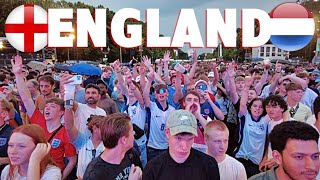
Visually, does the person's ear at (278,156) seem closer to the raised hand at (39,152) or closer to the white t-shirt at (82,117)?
the raised hand at (39,152)

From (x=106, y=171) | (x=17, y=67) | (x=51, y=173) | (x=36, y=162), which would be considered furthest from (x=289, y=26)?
(x=36, y=162)

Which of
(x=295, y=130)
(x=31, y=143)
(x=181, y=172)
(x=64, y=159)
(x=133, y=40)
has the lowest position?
(x=64, y=159)

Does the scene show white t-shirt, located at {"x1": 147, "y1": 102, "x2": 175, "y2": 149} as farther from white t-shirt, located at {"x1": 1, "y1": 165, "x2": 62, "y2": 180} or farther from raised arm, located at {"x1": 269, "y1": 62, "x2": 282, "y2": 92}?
raised arm, located at {"x1": 269, "y1": 62, "x2": 282, "y2": 92}

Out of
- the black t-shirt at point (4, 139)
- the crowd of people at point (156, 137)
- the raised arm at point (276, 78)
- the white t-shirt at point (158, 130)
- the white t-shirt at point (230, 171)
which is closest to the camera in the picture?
the crowd of people at point (156, 137)

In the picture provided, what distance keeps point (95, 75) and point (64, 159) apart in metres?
4.84

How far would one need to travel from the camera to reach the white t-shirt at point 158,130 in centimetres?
558

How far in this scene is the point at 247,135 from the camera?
4.95 m

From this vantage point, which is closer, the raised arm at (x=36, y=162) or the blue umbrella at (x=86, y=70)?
the raised arm at (x=36, y=162)

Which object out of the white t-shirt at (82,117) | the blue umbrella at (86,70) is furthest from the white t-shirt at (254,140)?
the blue umbrella at (86,70)

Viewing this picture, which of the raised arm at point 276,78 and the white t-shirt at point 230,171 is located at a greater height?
the raised arm at point 276,78

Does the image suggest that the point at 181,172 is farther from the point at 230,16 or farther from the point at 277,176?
the point at 230,16

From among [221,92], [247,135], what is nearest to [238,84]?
[221,92]

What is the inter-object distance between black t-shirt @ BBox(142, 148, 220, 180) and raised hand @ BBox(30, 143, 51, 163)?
2.81ft

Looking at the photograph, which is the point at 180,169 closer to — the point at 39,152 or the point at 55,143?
the point at 39,152
